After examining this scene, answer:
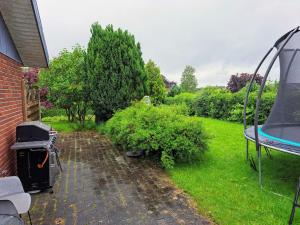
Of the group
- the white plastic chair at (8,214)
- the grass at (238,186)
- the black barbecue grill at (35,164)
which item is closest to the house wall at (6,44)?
the black barbecue grill at (35,164)

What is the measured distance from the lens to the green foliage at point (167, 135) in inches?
237

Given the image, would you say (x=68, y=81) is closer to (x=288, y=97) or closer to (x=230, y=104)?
(x=230, y=104)

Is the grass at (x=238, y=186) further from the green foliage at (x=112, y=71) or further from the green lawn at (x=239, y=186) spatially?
the green foliage at (x=112, y=71)

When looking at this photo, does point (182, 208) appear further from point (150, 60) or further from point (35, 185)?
point (150, 60)

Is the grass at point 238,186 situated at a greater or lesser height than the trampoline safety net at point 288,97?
lesser

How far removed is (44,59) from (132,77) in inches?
191

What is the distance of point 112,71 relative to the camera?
1162cm

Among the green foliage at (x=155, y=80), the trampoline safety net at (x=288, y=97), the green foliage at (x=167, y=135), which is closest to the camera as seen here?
the trampoline safety net at (x=288, y=97)

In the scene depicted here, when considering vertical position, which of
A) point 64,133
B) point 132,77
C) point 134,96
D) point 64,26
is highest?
point 64,26

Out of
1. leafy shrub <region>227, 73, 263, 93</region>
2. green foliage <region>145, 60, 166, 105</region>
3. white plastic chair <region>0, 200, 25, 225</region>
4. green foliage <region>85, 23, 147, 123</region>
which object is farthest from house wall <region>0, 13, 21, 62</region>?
leafy shrub <region>227, 73, 263, 93</region>

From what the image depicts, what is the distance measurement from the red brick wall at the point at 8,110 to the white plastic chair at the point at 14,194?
1.52 m

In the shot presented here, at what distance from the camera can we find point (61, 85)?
38.2ft

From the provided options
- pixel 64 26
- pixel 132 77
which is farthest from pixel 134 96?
pixel 64 26

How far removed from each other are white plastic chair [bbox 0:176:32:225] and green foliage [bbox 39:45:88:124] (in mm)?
8966
